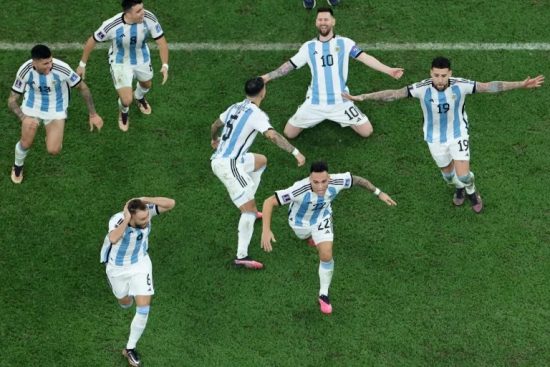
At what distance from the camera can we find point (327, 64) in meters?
14.1

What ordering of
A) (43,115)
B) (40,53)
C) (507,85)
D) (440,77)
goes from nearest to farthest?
(507,85)
(440,77)
(40,53)
(43,115)

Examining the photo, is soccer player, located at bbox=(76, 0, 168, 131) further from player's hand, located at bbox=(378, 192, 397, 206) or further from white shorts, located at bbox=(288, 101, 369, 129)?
player's hand, located at bbox=(378, 192, 397, 206)

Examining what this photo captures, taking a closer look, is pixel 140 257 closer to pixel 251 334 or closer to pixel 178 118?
pixel 251 334

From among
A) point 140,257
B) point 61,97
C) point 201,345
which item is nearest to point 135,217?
point 140,257

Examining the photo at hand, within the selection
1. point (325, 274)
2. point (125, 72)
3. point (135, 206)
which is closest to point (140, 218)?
point (135, 206)

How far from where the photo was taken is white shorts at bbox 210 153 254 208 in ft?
40.8

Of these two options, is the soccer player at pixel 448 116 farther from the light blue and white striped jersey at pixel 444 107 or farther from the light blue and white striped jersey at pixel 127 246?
the light blue and white striped jersey at pixel 127 246

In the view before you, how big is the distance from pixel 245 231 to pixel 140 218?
1.80 metres

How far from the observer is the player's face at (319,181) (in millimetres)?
11508

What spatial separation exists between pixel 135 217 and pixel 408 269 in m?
3.58

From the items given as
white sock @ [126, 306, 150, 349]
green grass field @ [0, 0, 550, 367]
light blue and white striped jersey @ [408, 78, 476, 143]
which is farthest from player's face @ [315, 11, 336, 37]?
white sock @ [126, 306, 150, 349]

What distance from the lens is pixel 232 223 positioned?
13422 mm

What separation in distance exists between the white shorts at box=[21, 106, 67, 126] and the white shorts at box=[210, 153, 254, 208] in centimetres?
235

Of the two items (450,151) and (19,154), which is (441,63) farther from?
(19,154)
